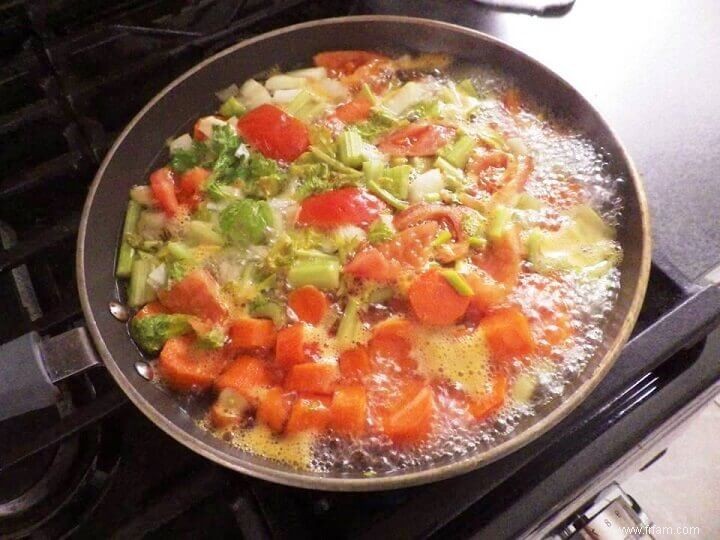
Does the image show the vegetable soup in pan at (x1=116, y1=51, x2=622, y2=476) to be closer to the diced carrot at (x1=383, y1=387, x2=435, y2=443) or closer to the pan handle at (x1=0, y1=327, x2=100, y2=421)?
the diced carrot at (x1=383, y1=387, x2=435, y2=443)

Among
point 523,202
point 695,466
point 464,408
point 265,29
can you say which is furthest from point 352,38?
point 695,466

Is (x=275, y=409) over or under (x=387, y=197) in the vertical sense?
under

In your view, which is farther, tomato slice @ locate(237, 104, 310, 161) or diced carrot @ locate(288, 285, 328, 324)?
tomato slice @ locate(237, 104, 310, 161)

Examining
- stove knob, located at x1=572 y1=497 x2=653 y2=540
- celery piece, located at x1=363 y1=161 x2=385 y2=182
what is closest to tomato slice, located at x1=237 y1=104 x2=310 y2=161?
celery piece, located at x1=363 y1=161 x2=385 y2=182

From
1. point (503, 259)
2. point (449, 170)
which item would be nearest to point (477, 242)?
point (503, 259)

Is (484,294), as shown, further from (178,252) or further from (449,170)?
(178,252)

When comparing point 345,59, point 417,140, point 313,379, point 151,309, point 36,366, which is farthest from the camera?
point 345,59

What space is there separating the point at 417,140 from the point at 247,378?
49 cm

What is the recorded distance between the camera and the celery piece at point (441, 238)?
0.96 metres

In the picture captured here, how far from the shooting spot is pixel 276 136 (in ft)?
3.62

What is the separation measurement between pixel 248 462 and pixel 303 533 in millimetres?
149

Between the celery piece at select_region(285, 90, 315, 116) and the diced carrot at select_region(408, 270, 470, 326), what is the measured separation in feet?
1.45

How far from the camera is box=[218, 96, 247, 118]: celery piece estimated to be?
1.16 metres

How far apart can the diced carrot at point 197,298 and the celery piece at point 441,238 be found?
1.06 feet
